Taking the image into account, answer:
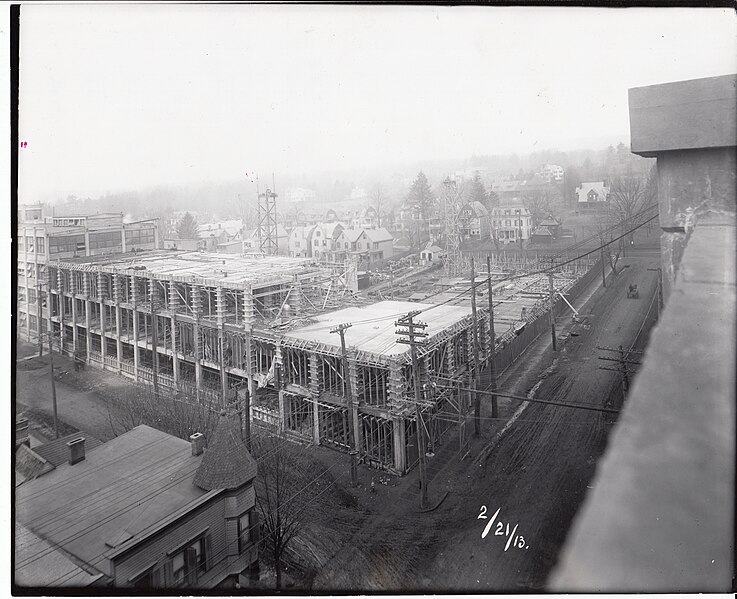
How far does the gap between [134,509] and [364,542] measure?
484 cm

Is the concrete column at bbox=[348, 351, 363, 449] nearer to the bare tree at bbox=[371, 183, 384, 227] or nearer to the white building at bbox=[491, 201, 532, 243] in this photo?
the white building at bbox=[491, 201, 532, 243]

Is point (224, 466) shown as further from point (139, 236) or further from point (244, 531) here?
point (139, 236)

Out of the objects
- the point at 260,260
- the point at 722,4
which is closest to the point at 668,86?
the point at 722,4

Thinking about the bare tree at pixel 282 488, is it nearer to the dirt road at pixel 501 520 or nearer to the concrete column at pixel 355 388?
the dirt road at pixel 501 520

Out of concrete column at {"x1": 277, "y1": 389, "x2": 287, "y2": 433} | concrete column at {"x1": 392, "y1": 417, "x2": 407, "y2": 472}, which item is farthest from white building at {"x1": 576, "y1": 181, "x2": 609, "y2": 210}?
concrete column at {"x1": 392, "y1": 417, "x2": 407, "y2": 472}

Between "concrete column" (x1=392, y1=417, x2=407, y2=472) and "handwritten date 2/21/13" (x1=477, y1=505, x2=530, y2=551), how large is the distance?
3.13 metres

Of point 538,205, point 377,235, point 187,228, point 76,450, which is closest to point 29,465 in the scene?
point 76,450

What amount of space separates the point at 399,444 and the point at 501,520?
3.95m

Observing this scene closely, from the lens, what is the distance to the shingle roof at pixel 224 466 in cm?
1003

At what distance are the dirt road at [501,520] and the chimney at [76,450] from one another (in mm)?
5584

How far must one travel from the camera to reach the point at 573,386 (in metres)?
19.6

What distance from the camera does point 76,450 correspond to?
36.6ft

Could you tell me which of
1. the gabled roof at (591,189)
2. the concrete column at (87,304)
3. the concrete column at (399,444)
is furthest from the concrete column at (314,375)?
the gabled roof at (591,189)

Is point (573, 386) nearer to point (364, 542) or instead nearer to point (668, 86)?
point (364, 542)
